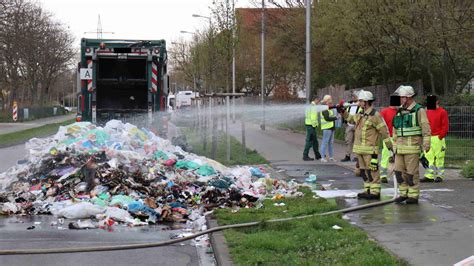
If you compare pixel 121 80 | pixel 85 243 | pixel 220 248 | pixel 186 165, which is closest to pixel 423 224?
pixel 220 248

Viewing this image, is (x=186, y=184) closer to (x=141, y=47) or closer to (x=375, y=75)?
(x=141, y=47)

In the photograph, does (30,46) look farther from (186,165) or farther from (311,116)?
(186,165)

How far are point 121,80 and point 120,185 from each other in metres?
8.11

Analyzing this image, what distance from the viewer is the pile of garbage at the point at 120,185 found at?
8.95m

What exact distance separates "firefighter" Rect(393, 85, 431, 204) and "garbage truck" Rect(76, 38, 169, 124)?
8.95 m

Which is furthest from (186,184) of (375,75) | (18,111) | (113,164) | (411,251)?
(18,111)

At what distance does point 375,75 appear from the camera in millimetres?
29219

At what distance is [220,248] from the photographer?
6.74 metres

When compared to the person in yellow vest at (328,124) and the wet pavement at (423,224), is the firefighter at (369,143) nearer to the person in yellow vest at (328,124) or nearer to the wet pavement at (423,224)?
the wet pavement at (423,224)

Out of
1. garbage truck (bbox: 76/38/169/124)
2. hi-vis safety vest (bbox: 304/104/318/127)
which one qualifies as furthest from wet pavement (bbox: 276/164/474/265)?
garbage truck (bbox: 76/38/169/124)

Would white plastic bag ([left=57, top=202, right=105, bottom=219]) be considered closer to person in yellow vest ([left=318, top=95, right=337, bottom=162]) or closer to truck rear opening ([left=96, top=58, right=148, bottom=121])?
person in yellow vest ([left=318, top=95, right=337, bottom=162])

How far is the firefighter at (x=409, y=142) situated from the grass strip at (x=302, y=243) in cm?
153

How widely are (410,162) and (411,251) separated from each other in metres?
3.29

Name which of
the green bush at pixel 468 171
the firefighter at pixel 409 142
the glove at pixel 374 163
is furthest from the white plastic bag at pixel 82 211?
the green bush at pixel 468 171
